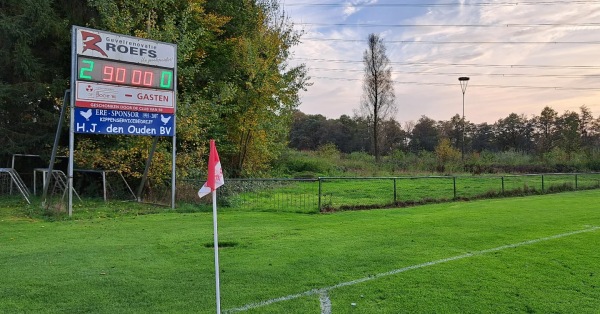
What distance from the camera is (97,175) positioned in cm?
1683

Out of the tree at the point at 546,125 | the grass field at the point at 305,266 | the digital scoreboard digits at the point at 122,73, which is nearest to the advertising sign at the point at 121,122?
the digital scoreboard digits at the point at 122,73

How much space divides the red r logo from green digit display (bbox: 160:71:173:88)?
178 centimetres

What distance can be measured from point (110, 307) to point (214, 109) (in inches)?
547

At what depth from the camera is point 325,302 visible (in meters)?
4.42

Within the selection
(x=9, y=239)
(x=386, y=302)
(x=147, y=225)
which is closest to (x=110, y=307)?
(x=386, y=302)

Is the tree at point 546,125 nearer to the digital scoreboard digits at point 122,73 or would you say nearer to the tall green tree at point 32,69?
the digital scoreboard digits at point 122,73

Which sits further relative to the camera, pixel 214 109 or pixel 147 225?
pixel 214 109

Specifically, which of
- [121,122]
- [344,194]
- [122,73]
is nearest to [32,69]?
[122,73]

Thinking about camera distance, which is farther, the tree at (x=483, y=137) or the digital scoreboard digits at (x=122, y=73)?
the tree at (x=483, y=137)

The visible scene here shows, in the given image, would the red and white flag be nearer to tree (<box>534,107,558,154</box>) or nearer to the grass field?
the grass field

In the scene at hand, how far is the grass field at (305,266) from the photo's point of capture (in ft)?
14.4

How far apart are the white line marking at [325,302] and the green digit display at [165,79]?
10149 millimetres

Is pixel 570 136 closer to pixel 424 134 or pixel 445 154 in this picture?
pixel 445 154

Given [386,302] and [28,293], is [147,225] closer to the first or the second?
[28,293]
